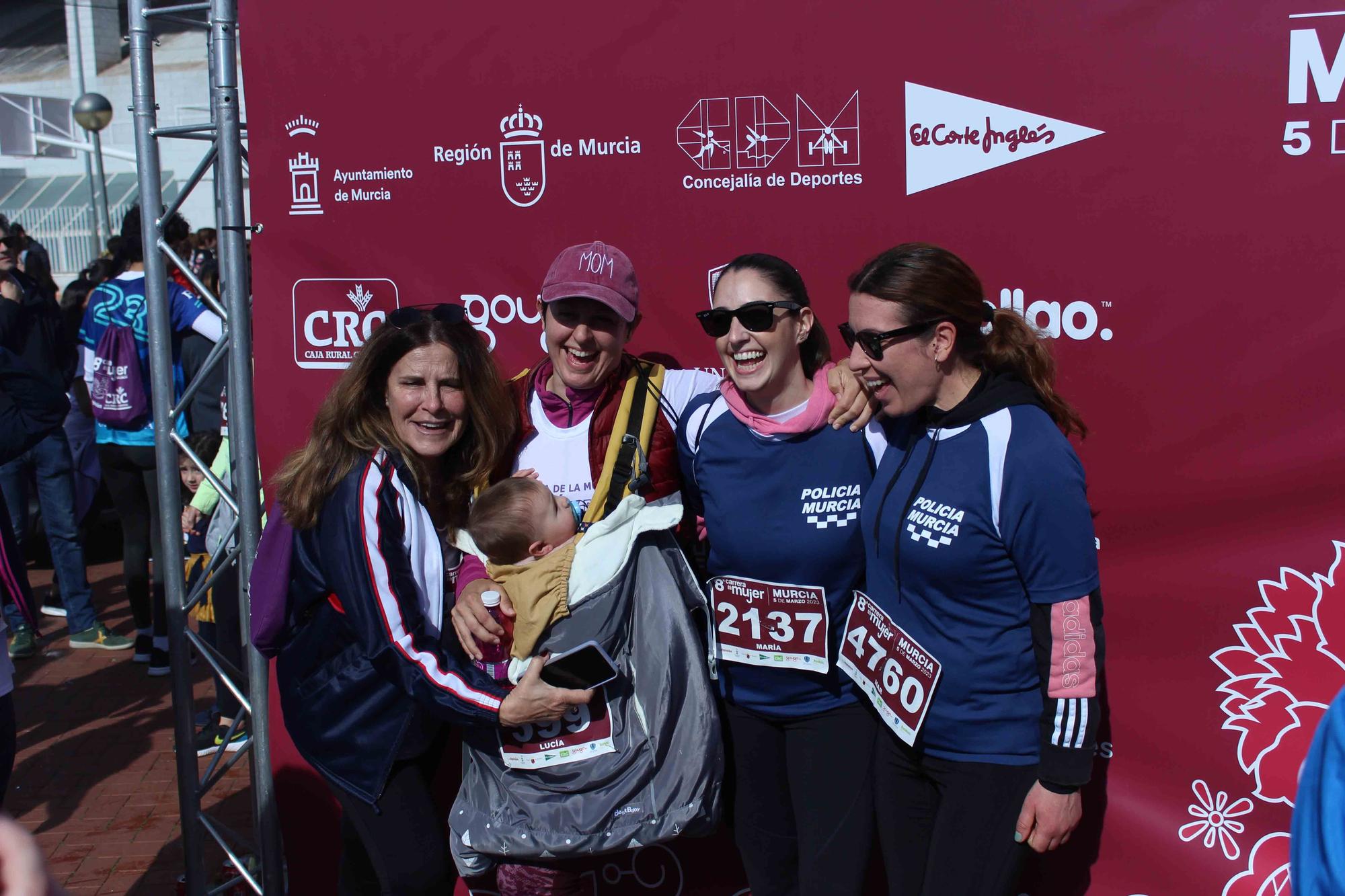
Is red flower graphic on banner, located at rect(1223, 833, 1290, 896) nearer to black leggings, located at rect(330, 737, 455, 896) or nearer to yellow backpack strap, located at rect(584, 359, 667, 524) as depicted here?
yellow backpack strap, located at rect(584, 359, 667, 524)

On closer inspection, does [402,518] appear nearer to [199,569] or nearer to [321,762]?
[321,762]

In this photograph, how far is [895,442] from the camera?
8.26ft

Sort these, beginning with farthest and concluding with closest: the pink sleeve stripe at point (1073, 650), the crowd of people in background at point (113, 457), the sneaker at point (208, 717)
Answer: the crowd of people in background at point (113, 457), the sneaker at point (208, 717), the pink sleeve stripe at point (1073, 650)

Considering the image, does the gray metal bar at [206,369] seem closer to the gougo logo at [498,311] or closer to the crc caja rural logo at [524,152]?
the gougo logo at [498,311]

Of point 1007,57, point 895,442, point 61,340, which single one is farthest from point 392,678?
point 61,340

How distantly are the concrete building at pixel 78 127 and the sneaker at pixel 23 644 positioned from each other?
13.4 metres

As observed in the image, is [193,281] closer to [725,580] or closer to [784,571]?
[725,580]

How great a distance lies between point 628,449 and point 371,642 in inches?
29.2

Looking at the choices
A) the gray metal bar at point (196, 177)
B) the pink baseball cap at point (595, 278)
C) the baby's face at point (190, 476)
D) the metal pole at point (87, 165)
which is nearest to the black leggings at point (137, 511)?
the baby's face at point (190, 476)

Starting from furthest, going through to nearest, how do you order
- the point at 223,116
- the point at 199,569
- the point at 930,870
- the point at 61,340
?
1. the point at 61,340
2. the point at 199,569
3. the point at 223,116
4. the point at 930,870

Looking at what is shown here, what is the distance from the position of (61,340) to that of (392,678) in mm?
5098

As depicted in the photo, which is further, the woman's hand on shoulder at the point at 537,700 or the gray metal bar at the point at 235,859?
the gray metal bar at the point at 235,859

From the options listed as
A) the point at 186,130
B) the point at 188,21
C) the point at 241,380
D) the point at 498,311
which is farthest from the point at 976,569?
the point at 188,21

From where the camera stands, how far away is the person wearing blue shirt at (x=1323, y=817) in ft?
3.63
